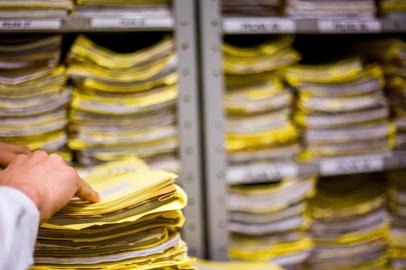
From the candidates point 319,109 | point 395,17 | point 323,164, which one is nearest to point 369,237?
point 323,164

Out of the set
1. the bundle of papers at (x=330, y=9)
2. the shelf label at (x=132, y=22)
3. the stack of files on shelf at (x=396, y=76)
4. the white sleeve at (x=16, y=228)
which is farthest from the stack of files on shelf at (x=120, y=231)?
the stack of files on shelf at (x=396, y=76)

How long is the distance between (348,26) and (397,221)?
2.33ft

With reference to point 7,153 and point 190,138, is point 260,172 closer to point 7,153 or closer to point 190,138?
point 190,138

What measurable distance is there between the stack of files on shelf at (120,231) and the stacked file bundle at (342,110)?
29.5 inches

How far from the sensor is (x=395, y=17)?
164cm

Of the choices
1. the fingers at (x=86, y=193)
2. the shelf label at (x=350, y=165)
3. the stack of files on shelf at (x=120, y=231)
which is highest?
the fingers at (x=86, y=193)

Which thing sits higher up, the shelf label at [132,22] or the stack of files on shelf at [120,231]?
the shelf label at [132,22]

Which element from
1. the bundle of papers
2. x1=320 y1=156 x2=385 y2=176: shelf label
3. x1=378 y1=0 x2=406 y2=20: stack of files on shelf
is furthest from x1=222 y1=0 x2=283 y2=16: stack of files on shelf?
x1=320 y1=156 x2=385 y2=176: shelf label

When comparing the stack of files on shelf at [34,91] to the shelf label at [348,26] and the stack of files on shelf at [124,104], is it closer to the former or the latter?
the stack of files on shelf at [124,104]

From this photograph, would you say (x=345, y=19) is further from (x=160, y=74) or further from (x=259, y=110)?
(x=160, y=74)

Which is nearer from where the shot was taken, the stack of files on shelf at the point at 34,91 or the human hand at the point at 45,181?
the human hand at the point at 45,181

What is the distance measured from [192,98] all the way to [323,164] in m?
0.47

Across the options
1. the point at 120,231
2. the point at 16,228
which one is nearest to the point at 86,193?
the point at 120,231

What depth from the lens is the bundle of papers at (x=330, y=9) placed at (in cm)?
158
